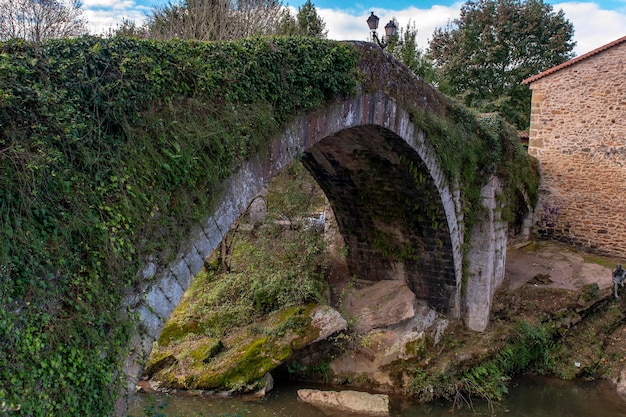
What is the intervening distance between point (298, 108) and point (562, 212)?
1128cm

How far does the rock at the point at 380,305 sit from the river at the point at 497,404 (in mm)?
1247

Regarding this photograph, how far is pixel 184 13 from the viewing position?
621 inches

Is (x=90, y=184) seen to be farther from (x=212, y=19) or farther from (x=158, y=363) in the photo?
(x=212, y=19)

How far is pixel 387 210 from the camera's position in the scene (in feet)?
27.8

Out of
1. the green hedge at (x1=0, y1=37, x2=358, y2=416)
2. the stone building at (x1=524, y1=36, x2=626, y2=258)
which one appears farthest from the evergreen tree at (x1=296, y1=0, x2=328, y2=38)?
the green hedge at (x1=0, y1=37, x2=358, y2=416)

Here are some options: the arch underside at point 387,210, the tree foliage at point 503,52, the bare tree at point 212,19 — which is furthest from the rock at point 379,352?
the tree foliage at point 503,52

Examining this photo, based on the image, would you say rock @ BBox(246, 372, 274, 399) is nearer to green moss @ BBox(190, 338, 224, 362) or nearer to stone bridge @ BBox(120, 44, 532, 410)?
green moss @ BBox(190, 338, 224, 362)

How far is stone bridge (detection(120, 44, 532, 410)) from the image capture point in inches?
131

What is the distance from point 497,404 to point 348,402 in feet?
7.73

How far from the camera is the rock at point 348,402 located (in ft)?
23.7

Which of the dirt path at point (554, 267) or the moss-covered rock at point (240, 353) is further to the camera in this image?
the dirt path at point (554, 267)

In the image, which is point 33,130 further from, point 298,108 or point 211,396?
point 211,396

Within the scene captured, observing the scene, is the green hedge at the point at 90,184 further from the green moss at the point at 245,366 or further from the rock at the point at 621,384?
the rock at the point at 621,384

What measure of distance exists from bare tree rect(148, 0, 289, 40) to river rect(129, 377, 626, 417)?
1080 centimetres
